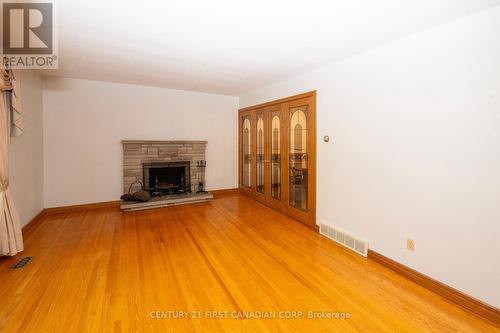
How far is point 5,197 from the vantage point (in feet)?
9.05

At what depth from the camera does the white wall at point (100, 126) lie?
4543 millimetres

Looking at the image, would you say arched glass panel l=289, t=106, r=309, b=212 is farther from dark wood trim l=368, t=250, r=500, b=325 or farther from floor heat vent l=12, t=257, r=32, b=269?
floor heat vent l=12, t=257, r=32, b=269

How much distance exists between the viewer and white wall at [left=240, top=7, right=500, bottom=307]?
1.99 meters

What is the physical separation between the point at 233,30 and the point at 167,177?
402cm

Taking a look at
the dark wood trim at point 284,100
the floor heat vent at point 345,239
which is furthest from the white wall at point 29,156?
the floor heat vent at point 345,239

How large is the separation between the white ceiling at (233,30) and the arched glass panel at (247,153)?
6.92ft

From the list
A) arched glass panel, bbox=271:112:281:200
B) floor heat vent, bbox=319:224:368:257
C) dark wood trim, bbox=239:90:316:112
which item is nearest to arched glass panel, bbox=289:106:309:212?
dark wood trim, bbox=239:90:316:112

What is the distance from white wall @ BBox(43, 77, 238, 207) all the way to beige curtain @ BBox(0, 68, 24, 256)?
180cm

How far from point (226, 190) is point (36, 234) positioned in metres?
3.81

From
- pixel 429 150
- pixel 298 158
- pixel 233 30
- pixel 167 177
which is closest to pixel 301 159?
pixel 298 158

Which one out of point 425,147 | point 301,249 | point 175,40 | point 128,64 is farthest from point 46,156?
point 425,147

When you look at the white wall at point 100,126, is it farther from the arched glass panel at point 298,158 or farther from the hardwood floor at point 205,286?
the arched glass panel at point 298,158

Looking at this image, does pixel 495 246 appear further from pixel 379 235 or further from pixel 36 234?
pixel 36 234

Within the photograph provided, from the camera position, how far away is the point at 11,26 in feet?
7.84
